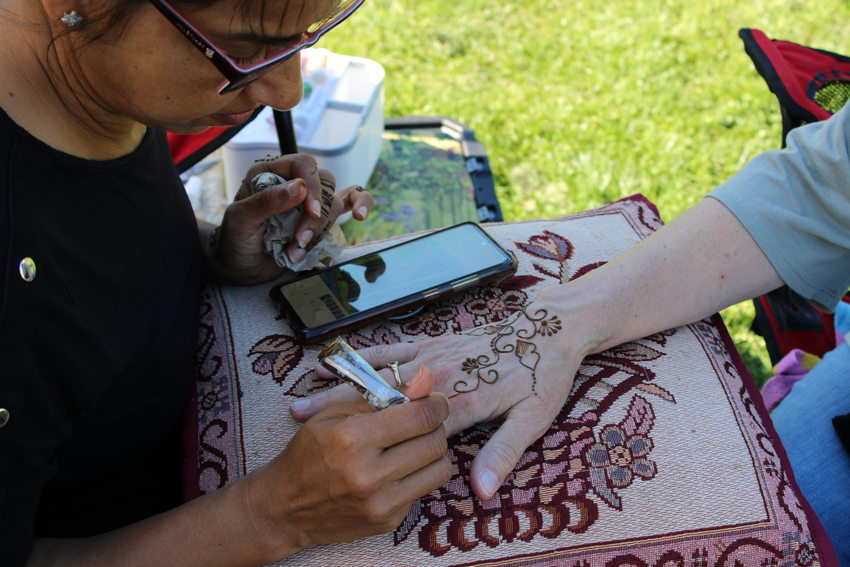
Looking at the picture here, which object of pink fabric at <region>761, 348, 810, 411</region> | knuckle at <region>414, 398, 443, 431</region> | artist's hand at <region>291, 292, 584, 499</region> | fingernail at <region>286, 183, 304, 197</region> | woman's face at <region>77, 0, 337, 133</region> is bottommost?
pink fabric at <region>761, 348, 810, 411</region>

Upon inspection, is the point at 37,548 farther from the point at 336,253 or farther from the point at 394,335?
the point at 336,253

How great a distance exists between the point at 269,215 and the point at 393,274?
10.4 inches

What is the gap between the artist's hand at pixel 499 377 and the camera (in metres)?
1.16

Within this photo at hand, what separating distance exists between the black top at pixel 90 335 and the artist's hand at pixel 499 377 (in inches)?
10.9

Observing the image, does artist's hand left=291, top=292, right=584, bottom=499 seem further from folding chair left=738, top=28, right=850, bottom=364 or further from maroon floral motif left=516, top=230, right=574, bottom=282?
folding chair left=738, top=28, right=850, bottom=364

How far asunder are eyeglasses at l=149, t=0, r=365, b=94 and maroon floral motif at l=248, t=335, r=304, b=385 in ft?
1.65

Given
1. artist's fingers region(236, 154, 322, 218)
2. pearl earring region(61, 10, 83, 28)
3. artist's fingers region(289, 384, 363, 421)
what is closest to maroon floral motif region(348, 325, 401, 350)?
artist's fingers region(289, 384, 363, 421)

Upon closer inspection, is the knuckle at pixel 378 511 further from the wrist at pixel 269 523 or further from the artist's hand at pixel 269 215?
the artist's hand at pixel 269 215

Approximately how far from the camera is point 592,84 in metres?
4.02

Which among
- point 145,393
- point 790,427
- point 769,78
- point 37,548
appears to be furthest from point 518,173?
point 37,548

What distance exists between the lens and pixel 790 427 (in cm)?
166

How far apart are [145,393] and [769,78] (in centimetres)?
169

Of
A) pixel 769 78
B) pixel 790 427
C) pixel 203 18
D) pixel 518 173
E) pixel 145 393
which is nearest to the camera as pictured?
pixel 203 18

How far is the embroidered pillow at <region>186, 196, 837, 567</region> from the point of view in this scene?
3.50ft
